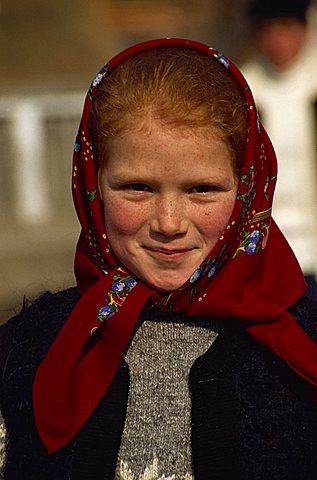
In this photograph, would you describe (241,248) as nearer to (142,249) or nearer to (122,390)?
(142,249)

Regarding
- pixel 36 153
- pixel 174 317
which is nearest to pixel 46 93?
pixel 36 153

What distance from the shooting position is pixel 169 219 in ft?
6.79

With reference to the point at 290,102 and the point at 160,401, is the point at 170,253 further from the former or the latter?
the point at 290,102

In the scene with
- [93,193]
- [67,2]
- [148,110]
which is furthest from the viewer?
[67,2]

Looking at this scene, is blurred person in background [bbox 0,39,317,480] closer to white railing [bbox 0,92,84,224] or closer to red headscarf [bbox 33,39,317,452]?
red headscarf [bbox 33,39,317,452]

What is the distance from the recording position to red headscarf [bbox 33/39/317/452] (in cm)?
218

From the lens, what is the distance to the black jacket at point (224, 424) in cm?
213

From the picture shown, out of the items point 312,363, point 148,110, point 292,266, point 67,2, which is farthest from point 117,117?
point 67,2

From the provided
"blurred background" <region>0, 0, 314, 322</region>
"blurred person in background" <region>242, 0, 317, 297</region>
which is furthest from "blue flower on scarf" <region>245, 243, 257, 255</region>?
"blurred background" <region>0, 0, 314, 322</region>

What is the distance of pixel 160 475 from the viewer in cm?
214

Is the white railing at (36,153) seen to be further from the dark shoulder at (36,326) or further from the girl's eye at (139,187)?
the girl's eye at (139,187)

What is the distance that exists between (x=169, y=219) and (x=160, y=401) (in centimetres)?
44

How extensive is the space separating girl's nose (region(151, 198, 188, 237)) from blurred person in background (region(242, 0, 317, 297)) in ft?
15.9

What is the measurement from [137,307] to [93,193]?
292mm
